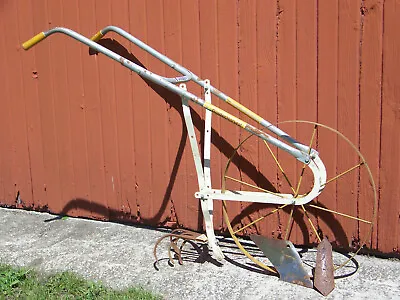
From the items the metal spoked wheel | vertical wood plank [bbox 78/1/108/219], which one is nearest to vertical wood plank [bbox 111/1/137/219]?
vertical wood plank [bbox 78/1/108/219]

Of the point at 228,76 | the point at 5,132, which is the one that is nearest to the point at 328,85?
the point at 228,76

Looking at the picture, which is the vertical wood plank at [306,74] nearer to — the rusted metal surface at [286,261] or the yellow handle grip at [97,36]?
the rusted metal surface at [286,261]

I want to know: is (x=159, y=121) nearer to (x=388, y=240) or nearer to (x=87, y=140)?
(x=87, y=140)

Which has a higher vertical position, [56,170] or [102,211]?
[56,170]

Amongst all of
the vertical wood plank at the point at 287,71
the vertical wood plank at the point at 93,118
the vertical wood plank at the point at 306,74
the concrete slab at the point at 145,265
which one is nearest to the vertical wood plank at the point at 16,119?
the concrete slab at the point at 145,265

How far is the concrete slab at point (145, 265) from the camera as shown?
3252 millimetres

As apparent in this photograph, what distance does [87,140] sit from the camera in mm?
4566

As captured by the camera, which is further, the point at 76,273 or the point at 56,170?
the point at 56,170

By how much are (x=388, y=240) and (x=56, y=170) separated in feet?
8.98

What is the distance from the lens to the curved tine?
3.68 m

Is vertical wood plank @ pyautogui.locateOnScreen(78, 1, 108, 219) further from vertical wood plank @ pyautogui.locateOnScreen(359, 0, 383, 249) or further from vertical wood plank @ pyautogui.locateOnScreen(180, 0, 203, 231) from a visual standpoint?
vertical wood plank @ pyautogui.locateOnScreen(359, 0, 383, 249)

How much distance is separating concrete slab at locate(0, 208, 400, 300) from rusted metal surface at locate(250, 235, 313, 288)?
45 mm

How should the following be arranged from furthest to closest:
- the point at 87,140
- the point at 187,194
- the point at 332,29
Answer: the point at 87,140 < the point at 187,194 < the point at 332,29

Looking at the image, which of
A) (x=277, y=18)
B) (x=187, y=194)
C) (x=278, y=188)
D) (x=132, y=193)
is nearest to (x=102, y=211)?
(x=132, y=193)
